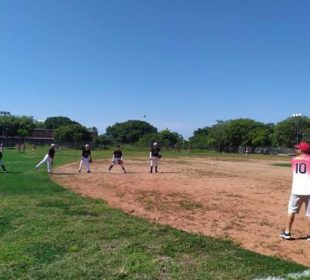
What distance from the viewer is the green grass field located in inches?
236

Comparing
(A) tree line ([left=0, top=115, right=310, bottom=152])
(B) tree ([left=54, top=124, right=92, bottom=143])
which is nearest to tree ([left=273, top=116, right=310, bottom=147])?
(A) tree line ([left=0, top=115, right=310, bottom=152])

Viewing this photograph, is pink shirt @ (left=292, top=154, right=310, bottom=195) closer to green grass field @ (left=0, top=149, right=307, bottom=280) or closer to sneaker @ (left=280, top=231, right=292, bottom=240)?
sneaker @ (left=280, top=231, right=292, bottom=240)

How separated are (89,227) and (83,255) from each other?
6.07 ft

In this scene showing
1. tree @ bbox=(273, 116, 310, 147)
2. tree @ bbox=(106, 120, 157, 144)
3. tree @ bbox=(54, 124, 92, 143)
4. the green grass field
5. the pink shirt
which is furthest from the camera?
tree @ bbox=(106, 120, 157, 144)

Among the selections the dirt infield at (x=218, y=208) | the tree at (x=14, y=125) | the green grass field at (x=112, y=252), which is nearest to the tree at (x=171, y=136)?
the tree at (x=14, y=125)

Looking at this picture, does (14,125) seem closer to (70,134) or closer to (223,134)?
(70,134)

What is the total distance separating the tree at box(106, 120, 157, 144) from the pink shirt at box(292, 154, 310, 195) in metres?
141

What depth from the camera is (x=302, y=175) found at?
8195 millimetres

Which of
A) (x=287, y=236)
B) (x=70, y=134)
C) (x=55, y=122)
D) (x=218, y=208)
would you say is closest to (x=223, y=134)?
(x=70, y=134)

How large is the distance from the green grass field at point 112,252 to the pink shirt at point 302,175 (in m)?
1.66

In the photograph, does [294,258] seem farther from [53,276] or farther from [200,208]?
[200,208]

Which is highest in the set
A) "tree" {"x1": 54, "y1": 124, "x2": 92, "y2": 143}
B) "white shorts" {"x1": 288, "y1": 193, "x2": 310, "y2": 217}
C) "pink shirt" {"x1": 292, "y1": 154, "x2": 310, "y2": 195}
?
"tree" {"x1": 54, "y1": 124, "x2": 92, "y2": 143}

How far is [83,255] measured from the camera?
6.74 metres

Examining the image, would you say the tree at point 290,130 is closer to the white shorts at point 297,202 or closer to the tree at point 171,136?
the tree at point 171,136
